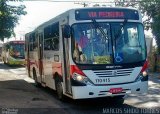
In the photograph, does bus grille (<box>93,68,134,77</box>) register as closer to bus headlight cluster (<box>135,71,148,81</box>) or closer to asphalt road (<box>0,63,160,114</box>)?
bus headlight cluster (<box>135,71,148,81</box>)

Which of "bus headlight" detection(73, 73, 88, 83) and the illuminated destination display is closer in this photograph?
"bus headlight" detection(73, 73, 88, 83)

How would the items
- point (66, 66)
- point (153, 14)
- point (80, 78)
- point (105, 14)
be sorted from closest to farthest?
point (80, 78) → point (105, 14) → point (66, 66) → point (153, 14)

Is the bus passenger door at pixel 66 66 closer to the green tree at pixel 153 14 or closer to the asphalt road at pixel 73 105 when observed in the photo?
the asphalt road at pixel 73 105

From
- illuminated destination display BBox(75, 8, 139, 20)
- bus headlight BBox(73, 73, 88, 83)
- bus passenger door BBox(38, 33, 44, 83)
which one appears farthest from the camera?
bus passenger door BBox(38, 33, 44, 83)

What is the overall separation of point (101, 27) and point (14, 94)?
18.7 ft

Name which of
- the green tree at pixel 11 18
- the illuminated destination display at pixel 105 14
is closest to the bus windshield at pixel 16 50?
the green tree at pixel 11 18

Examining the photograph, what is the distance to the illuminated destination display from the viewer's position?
10.5m

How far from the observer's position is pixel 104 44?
1034 centimetres

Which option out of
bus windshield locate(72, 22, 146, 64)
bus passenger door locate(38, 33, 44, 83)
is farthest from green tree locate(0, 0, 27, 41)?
bus windshield locate(72, 22, 146, 64)

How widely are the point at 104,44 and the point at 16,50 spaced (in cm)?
2848

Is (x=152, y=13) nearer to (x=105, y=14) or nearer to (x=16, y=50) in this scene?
(x=16, y=50)

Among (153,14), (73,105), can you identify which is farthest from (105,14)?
(153,14)

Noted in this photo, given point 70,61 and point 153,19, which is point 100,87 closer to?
point 70,61

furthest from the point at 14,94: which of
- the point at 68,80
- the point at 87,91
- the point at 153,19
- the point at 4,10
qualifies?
the point at 153,19
